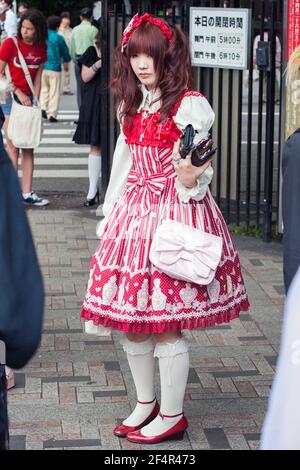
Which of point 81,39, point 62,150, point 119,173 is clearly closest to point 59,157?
point 62,150

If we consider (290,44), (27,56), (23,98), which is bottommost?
(23,98)

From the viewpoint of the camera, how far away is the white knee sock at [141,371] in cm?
425

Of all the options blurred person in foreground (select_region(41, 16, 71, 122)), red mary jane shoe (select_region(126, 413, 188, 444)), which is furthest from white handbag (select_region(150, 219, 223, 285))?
blurred person in foreground (select_region(41, 16, 71, 122))

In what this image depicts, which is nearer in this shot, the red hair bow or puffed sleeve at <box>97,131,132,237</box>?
the red hair bow

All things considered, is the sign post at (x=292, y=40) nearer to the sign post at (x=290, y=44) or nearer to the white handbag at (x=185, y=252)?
the sign post at (x=290, y=44)

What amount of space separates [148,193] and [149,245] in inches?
9.7

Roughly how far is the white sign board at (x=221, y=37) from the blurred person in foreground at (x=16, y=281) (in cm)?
551

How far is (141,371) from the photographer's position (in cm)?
430

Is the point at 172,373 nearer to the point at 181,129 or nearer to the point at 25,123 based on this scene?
the point at 181,129

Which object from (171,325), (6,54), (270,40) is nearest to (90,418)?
(171,325)

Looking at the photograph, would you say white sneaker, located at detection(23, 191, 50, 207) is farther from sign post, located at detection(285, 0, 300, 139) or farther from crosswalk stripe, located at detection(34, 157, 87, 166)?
sign post, located at detection(285, 0, 300, 139)

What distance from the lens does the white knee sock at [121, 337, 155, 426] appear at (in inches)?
167

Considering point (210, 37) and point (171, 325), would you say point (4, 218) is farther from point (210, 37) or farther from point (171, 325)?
point (210, 37)

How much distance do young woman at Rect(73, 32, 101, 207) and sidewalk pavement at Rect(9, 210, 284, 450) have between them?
8.39 feet
